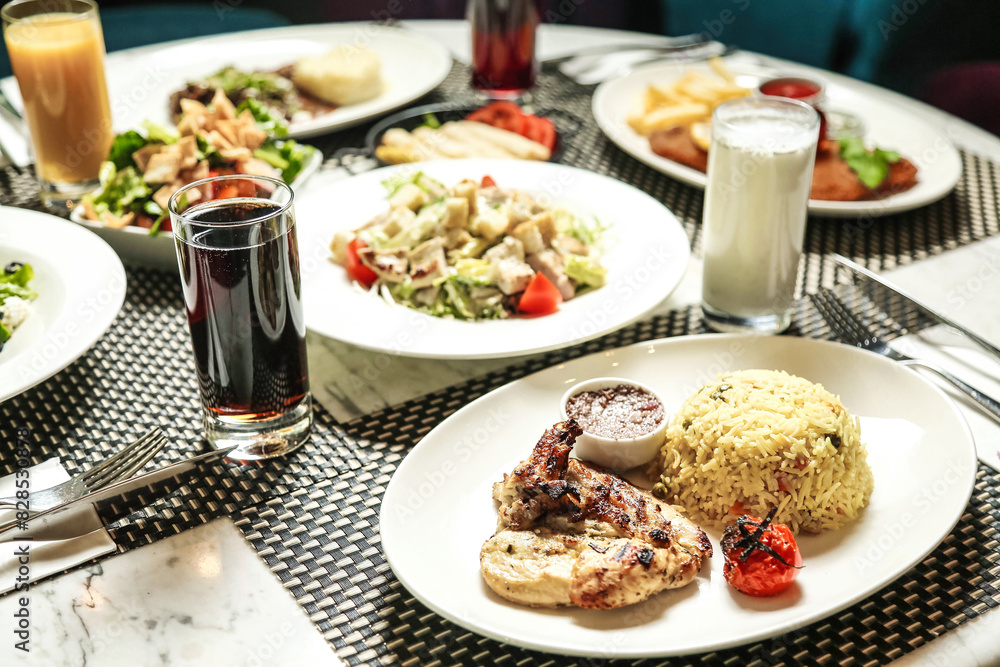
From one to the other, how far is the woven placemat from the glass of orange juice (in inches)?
19.3

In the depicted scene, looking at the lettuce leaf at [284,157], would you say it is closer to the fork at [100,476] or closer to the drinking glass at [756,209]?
the fork at [100,476]

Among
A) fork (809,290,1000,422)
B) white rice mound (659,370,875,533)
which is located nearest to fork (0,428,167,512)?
white rice mound (659,370,875,533)

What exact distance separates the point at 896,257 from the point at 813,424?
3.55 ft

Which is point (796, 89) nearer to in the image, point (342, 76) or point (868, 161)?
point (868, 161)

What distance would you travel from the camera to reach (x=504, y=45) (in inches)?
120

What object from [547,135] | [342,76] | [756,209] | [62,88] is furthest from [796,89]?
[62,88]

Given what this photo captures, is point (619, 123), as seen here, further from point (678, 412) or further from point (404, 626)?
point (404, 626)

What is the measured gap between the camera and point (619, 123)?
9.63 ft

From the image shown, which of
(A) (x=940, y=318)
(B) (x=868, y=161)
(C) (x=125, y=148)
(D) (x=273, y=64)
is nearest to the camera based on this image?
(A) (x=940, y=318)

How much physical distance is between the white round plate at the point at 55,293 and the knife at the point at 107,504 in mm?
269

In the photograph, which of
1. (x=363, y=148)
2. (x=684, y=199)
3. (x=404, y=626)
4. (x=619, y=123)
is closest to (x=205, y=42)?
(x=363, y=148)

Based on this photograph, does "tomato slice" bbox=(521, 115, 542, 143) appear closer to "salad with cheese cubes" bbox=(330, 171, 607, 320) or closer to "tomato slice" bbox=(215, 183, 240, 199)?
"salad with cheese cubes" bbox=(330, 171, 607, 320)

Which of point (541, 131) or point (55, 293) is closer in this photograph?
point (55, 293)

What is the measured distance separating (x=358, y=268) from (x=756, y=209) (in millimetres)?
904
